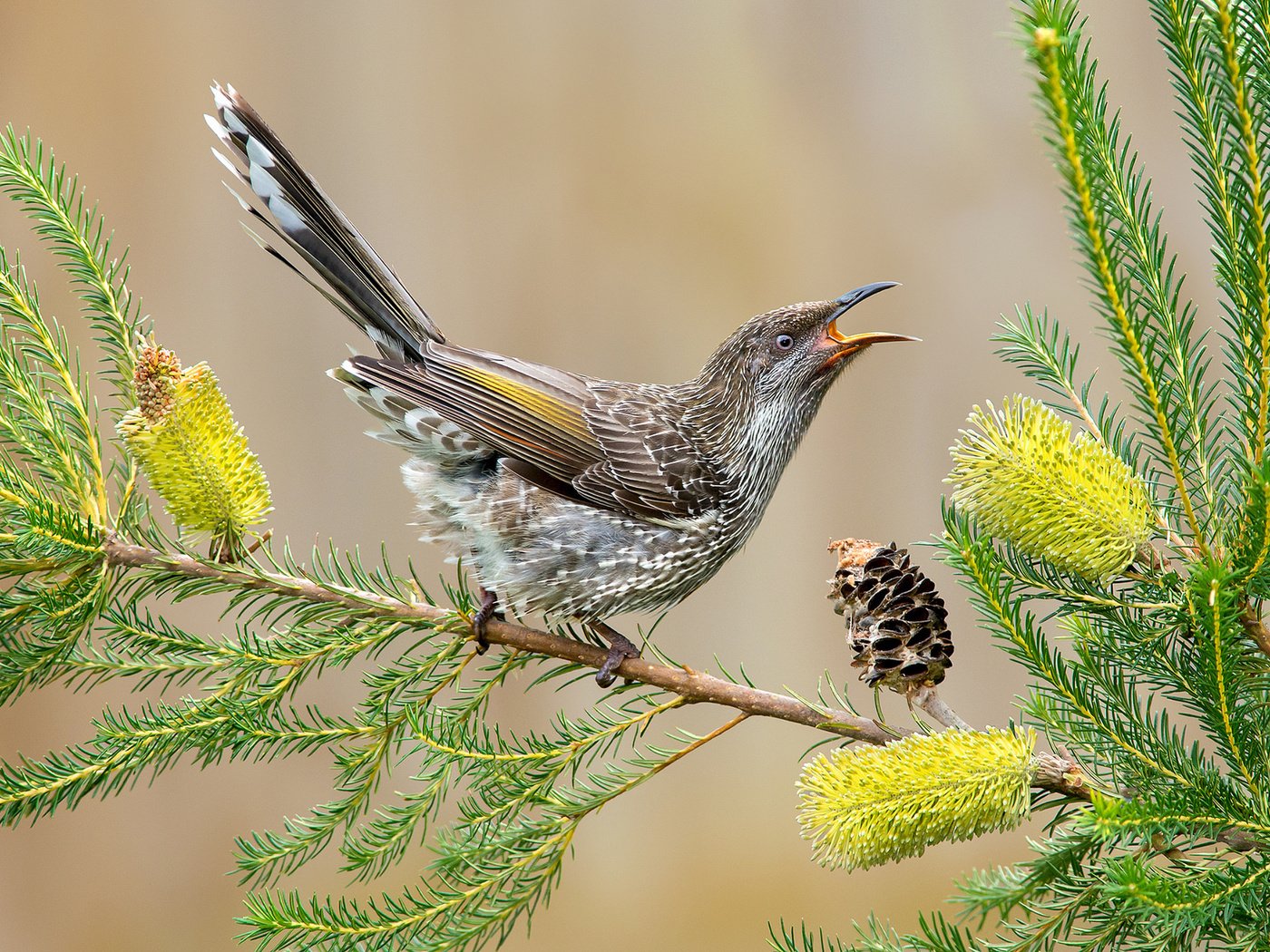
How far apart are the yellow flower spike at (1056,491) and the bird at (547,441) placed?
3.04ft

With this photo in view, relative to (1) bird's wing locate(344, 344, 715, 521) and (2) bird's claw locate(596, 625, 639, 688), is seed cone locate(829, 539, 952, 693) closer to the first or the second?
(2) bird's claw locate(596, 625, 639, 688)

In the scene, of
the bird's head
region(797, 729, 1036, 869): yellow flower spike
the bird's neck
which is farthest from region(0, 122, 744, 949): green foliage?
the bird's head

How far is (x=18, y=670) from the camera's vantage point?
1202 mm

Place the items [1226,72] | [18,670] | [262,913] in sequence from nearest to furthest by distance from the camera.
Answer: [1226,72] → [262,913] → [18,670]

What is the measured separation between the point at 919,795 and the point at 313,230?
143cm

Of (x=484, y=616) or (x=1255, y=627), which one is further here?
(x=484, y=616)

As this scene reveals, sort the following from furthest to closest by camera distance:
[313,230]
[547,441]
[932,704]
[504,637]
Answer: [547,441], [313,230], [504,637], [932,704]

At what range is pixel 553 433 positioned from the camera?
6.50ft

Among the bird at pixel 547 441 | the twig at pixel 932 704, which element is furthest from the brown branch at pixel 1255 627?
the bird at pixel 547 441

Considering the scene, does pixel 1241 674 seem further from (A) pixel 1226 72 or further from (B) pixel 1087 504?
(A) pixel 1226 72

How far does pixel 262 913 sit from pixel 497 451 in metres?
1.03

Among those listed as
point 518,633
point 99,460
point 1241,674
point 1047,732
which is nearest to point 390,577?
point 518,633

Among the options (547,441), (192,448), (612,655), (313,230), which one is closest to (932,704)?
(612,655)

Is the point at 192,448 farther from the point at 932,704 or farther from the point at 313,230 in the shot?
the point at 932,704
